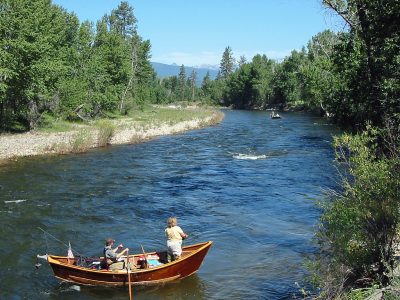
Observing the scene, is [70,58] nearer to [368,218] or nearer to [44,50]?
[44,50]

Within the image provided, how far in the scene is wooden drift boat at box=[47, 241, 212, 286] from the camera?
12719mm

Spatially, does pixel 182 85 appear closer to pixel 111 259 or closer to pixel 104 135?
pixel 104 135

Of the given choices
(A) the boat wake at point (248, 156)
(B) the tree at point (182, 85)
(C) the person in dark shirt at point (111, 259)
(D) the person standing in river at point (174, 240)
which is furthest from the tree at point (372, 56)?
(B) the tree at point (182, 85)

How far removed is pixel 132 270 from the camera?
1281 cm

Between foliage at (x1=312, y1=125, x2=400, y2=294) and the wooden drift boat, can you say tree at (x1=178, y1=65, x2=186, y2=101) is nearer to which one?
the wooden drift boat

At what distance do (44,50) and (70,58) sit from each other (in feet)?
56.3

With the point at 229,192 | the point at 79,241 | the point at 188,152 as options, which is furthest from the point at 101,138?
the point at 79,241

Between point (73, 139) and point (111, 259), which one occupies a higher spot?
point (73, 139)

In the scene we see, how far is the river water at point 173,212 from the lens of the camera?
43.2ft

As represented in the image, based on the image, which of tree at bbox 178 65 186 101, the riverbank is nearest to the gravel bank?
the riverbank

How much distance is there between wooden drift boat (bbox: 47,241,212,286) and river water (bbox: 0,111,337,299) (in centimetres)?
26

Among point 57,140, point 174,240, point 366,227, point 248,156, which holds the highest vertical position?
point 366,227

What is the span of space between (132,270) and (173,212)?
7.53 meters

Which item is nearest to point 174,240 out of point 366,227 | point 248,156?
point 366,227
